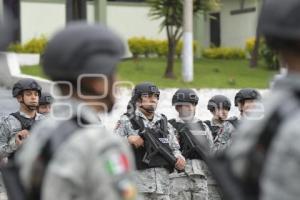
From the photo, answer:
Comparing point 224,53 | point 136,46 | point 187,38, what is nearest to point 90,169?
point 187,38

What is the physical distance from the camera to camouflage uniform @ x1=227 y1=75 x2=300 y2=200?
200 cm

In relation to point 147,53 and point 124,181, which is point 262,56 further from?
point 124,181

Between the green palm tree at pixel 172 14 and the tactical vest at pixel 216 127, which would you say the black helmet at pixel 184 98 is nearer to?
the tactical vest at pixel 216 127

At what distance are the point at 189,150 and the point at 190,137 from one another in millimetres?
127

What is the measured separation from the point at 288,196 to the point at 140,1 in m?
25.5

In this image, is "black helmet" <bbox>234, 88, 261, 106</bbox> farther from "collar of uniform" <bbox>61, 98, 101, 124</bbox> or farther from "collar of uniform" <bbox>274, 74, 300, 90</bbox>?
"collar of uniform" <bbox>274, 74, 300, 90</bbox>

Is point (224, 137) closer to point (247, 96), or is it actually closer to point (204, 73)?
point (247, 96)

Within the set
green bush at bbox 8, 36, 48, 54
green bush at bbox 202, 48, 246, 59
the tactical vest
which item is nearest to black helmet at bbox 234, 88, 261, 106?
the tactical vest

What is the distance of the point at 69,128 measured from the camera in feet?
7.85

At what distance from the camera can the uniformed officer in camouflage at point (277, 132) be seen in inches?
79.2

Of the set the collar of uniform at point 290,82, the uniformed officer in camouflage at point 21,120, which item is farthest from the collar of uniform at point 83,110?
the uniformed officer in camouflage at point 21,120

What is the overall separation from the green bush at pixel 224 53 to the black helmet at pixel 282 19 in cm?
2489

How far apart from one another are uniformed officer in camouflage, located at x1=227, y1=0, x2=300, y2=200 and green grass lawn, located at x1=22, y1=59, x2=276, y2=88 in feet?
47.6

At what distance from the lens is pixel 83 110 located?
96.0 inches
